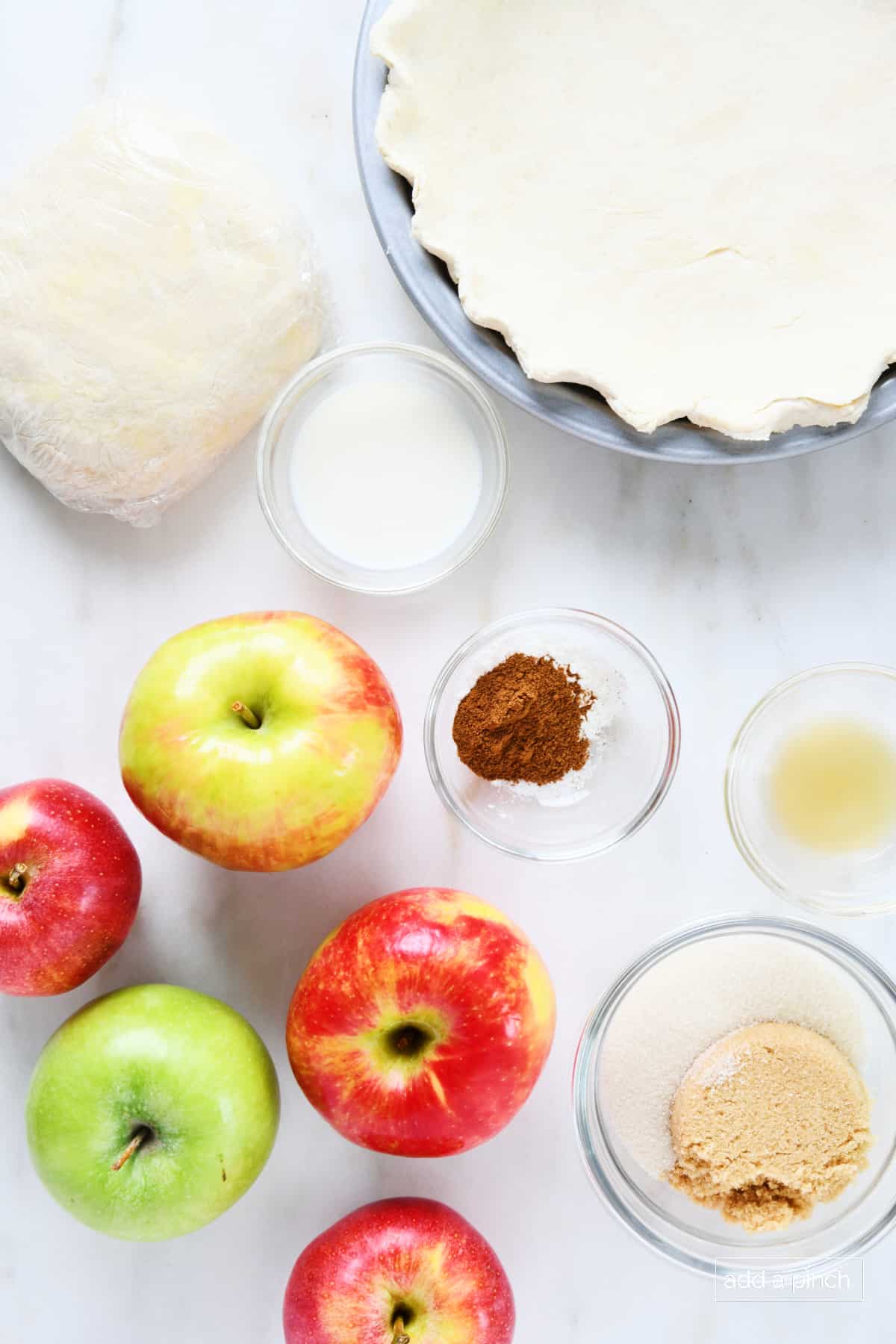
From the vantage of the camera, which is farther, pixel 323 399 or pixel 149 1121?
pixel 323 399

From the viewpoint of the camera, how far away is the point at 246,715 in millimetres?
892

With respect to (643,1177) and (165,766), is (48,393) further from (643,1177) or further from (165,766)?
(643,1177)

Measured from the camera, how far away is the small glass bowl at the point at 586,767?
105 cm

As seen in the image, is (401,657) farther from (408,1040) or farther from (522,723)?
(408,1040)

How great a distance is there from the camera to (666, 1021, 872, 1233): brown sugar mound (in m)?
0.95

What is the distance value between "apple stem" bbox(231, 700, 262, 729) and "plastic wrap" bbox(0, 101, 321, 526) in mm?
279

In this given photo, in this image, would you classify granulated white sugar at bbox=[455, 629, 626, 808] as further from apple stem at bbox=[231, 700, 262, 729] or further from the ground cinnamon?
apple stem at bbox=[231, 700, 262, 729]

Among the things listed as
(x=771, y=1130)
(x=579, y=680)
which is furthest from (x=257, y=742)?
(x=771, y=1130)

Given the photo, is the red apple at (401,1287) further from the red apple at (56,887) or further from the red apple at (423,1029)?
the red apple at (56,887)

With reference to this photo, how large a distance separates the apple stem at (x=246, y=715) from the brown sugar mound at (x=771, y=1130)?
495 mm

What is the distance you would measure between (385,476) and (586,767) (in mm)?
340

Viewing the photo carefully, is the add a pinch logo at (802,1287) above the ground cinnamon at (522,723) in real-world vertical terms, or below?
below

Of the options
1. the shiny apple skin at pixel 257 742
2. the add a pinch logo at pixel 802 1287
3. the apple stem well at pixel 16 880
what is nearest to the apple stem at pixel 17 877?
the apple stem well at pixel 16 880

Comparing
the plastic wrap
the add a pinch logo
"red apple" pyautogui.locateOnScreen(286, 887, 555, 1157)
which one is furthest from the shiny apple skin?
the add a pinch logo
